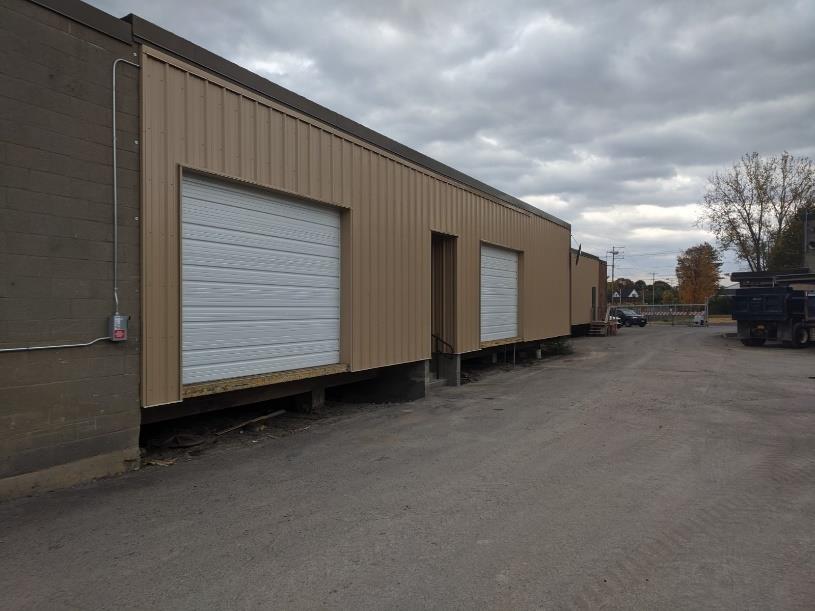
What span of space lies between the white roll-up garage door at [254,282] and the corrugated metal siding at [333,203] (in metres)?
0.26

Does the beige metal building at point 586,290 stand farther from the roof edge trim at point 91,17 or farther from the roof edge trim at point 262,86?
the roof edge trim at point 91,17

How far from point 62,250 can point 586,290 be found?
29.3 meters

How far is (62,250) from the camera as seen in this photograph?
5262 millimetres

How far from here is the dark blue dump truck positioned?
77.5 feet

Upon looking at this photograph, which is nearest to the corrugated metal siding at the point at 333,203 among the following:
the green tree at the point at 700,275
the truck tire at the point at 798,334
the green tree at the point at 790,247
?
the truck tire at the point at 798,334

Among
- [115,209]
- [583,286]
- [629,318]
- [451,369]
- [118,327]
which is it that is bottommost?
[451,369]

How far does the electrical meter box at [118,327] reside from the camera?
5.59 metres

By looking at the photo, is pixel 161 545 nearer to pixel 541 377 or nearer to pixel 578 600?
pixel 578 600

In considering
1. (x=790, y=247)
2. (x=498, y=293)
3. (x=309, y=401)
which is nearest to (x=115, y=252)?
(x=309, y=401)

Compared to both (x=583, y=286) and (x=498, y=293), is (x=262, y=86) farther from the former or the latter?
(x=583, y=286)

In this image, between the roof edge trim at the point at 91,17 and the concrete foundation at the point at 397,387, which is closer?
the roof edge trim at the point at 91,17

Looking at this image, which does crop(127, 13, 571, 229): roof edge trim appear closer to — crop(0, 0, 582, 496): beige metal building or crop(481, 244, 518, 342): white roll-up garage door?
crop(0, 0, 582, 496): beige metal building

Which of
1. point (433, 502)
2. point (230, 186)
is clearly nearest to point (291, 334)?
point (230, 186)

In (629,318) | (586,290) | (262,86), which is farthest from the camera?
(629,318)
